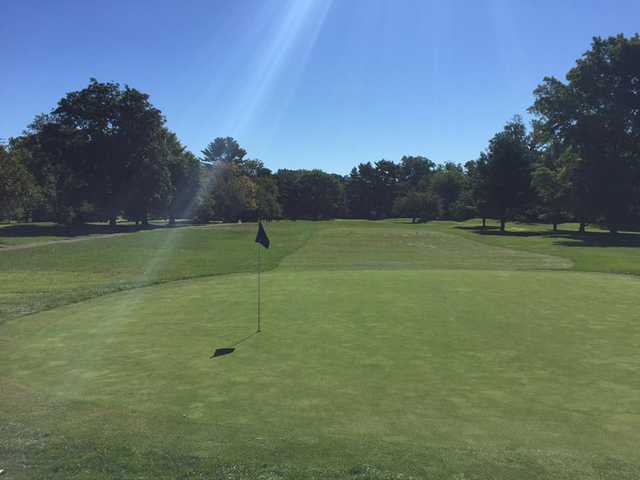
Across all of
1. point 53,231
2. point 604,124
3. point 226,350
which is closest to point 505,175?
point 604,124

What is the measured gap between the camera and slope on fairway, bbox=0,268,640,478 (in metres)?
4.91

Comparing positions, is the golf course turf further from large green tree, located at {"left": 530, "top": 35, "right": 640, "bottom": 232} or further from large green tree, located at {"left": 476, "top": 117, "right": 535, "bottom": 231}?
large green tree, located at {"left": 476, "top": 117, "right": 535, "bottom": 231}

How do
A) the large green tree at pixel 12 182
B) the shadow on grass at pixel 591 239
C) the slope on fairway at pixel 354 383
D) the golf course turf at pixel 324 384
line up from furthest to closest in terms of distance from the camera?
the shadow on grass at pixel 591 239 < the large green tree at pixel 12 182 < the slope on fairway at pixel 354 383 < the golf course turf at pixel 324 384

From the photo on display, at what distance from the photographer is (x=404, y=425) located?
5.45 meters

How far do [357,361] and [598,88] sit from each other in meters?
56.3

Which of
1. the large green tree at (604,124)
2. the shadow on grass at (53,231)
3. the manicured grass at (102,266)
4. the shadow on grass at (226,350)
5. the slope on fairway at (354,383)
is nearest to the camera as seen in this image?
the slope on fairway at (354,383)

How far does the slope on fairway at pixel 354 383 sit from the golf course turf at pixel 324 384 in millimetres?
29

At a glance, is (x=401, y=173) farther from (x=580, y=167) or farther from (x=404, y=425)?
(x=404, y=425)

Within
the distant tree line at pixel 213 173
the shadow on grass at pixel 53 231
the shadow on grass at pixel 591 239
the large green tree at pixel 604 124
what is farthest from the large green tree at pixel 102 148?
the large green tree at pixel 604 124

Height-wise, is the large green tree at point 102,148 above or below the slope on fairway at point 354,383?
above

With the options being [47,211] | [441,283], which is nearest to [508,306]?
[441,283]

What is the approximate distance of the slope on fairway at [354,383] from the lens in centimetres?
491

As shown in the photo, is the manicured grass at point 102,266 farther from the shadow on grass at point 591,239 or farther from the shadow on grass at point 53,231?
the shadow on grass at point 591,239

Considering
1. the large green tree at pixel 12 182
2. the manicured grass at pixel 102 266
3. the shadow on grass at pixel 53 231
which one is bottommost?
the manicured grass at pixel 102 266
